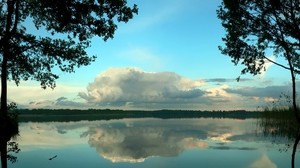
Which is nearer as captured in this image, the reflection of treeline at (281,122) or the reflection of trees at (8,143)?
the reflection of trees at (8,143)

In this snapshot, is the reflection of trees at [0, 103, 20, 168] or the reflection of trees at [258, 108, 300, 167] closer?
the reflection of trees at [0, 103, 20, 168]

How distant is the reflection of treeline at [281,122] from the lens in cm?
3938

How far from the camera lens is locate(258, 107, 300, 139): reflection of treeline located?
1551 inches

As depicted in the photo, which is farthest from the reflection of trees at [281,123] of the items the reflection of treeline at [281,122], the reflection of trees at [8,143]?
the reflection of trees at [8,143]

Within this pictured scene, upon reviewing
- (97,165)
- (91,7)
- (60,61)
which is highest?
(91,7)

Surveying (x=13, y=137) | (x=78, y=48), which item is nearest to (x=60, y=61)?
(x=78, y=48)

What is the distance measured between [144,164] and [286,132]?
23702 millimetres

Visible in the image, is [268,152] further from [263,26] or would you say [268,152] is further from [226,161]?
[263,26]

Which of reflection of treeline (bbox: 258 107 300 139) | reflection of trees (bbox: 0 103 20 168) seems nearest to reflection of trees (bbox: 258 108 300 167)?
reflection of treeline (bbox: 258 107 300 139)

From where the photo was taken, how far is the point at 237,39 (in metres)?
21.7

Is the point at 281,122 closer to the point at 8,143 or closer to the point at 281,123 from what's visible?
the point at 281,123

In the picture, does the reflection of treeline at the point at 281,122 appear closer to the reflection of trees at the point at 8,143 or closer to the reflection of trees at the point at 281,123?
the reflection of trees at the point at 281,123

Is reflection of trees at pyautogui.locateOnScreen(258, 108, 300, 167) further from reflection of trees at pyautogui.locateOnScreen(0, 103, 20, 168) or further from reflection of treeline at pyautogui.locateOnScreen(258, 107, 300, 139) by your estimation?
reflection of trees at pyautogui.locateOnScreen(0, 103, 20, 168)

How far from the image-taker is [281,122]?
41.9m
